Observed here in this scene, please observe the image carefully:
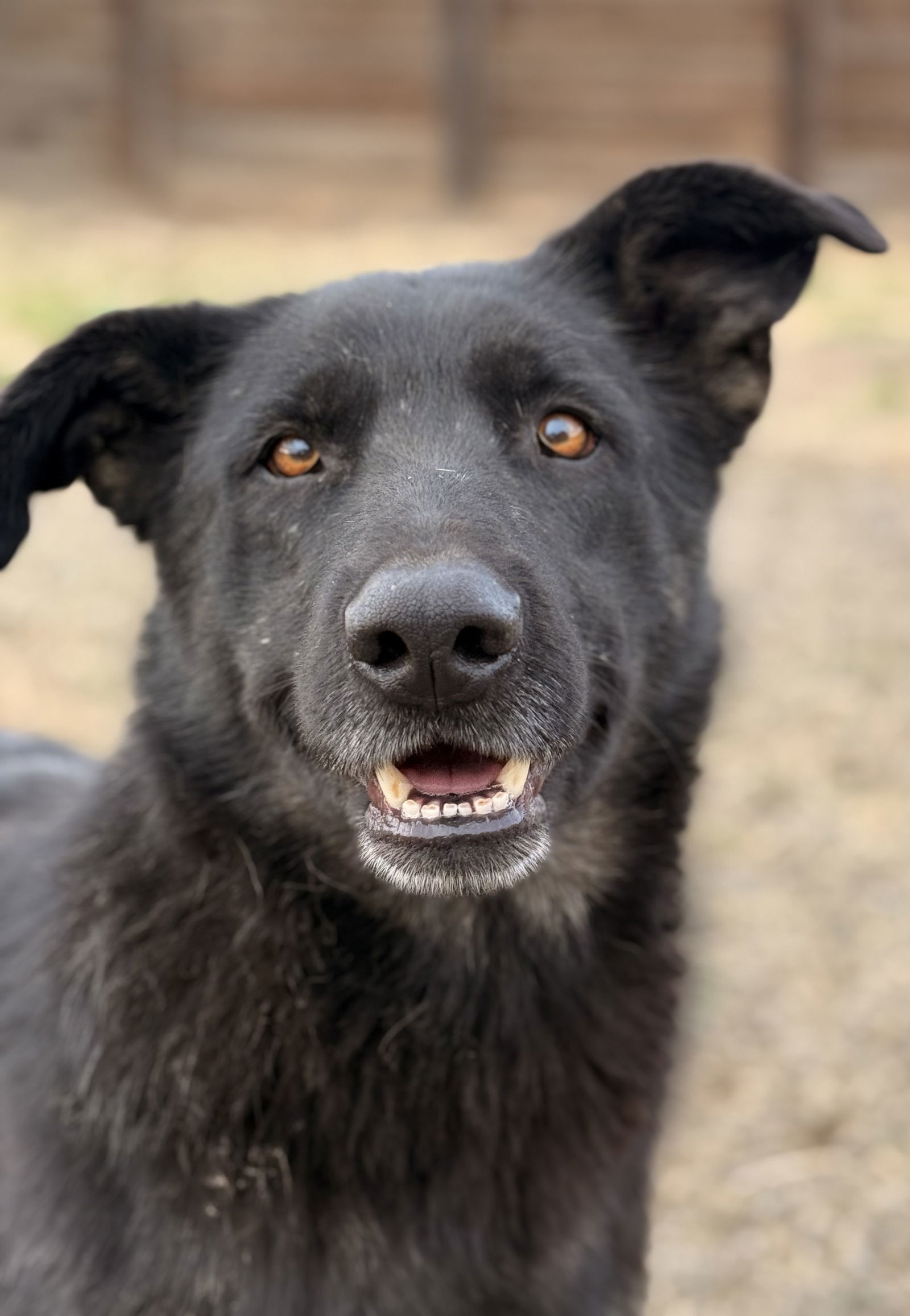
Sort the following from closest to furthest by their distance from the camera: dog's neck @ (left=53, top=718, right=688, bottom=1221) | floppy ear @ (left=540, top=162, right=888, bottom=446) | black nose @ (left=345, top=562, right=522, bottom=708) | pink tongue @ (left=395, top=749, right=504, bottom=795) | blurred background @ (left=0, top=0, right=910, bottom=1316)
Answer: black nose @ (left=345, top=562, right=522, bottom=708), pink tongue @ (left=395, top=749, right=504, bottom=795), dog's neck @ (left=53, top=718, right=688, bottom=1221), floppy ear @ (left=540, top=162, right=888, bottom=446), blurred background @ (left=0, top=0, right=910, bottom=1316)

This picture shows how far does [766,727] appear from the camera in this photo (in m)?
5.75

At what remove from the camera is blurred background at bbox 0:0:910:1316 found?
3.71 metres

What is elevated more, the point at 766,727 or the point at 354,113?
the point at 354,113

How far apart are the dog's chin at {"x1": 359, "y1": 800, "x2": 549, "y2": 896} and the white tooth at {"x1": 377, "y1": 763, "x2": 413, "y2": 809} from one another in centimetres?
6

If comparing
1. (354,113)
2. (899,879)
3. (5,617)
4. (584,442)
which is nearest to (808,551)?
(899,879)

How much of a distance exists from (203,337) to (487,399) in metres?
0.61

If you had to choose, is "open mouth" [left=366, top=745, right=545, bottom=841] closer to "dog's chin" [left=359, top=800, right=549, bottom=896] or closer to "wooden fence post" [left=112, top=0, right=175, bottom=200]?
"dog's chin" [left=359, top=800, right=549, bottom=896]

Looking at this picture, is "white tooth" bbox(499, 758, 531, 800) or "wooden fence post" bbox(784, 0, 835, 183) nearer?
"white tooth" bbox(499, 758, 531, 800)

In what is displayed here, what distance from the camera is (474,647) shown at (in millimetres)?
2154

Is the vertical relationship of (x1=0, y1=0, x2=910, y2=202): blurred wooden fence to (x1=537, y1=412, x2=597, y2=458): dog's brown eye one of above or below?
above

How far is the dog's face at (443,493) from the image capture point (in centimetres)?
227

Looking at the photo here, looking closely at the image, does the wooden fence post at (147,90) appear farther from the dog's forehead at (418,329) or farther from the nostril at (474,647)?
the nostril at (474,647)

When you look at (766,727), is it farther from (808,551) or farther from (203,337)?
(203,337)

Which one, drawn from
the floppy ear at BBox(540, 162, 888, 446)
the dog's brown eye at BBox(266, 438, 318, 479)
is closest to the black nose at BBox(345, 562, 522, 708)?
the dog's brown eye at BBox(266, 438, 318, 479)
